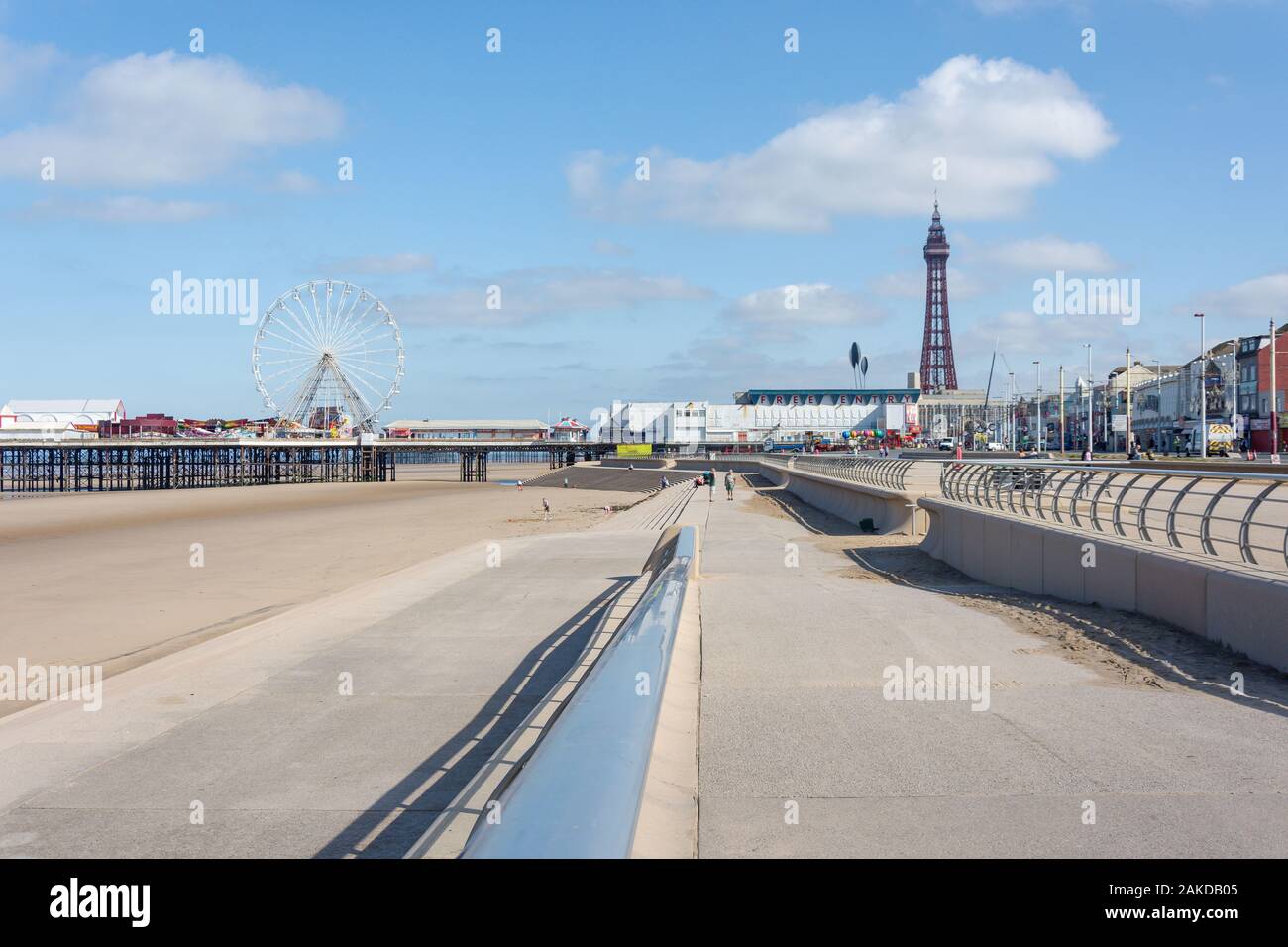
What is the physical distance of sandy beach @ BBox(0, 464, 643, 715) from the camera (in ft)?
53.1

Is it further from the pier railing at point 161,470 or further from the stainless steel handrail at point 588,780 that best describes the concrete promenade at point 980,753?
the pier railing at point 161,470

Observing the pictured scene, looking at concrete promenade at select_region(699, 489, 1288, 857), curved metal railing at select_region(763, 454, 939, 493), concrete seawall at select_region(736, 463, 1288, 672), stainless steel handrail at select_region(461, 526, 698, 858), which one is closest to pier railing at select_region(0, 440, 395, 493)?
curved metal railing at select_region(763, 454, 939, 493)

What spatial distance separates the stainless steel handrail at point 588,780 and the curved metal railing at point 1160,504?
6.91 m

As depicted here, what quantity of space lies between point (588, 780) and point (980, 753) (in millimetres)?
3759

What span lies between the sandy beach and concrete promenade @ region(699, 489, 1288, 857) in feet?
26.0

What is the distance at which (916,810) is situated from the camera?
5305 millimetres

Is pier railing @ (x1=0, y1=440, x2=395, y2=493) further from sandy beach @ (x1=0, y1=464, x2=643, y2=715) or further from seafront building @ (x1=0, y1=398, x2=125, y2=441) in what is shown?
sandy beach @ (x1=0, y1=464, x2=643, y2=715)

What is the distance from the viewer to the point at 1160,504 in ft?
60.6

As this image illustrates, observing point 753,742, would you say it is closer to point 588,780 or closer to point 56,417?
point 588,780

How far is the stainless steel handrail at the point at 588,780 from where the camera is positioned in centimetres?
302
